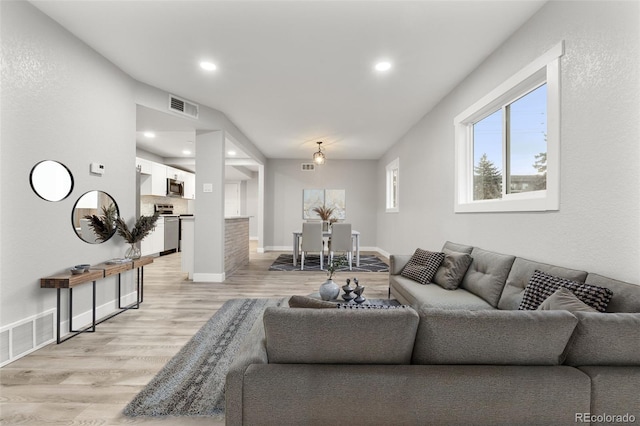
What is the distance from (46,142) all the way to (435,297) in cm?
353

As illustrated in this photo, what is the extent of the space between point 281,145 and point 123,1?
474 cm

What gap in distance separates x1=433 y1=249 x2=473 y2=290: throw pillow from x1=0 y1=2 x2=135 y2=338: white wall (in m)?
3.52

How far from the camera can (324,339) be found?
1.10 m

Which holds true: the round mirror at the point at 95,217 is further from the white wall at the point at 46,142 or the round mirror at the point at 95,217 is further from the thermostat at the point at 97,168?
the thermostat at the point at 97,168

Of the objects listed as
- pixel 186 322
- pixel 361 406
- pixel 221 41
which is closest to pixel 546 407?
pixel 361 406

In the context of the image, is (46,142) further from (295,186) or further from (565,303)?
(295,186)

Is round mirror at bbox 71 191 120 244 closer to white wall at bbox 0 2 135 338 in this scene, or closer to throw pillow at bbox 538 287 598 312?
white wall at bbox 0 2 135 338

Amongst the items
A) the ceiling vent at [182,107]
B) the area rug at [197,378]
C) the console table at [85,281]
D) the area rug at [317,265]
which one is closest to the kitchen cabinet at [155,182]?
the ceiling vent at [182,107]

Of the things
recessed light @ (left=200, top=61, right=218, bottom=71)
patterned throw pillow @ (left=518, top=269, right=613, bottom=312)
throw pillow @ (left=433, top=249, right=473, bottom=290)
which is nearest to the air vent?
recessed light @ (left=200, top=61, right=218, bottom=71)

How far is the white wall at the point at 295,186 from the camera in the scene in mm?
8562

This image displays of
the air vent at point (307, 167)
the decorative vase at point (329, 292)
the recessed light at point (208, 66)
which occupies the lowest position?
the decorative vase at point (329, 292)

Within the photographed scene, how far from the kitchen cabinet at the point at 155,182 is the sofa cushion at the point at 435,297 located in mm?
6144

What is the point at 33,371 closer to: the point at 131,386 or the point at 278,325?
the point at 131,386

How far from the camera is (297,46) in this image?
2.79 metres
